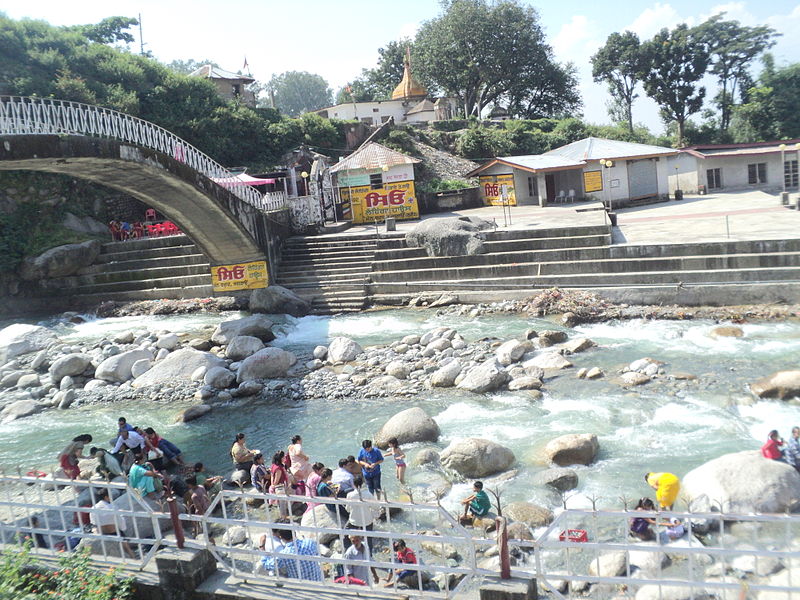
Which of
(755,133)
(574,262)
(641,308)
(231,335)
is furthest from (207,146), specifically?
(755,133)

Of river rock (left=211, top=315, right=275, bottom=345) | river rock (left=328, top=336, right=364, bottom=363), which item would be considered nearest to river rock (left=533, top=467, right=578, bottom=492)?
river rock (left=328, top=336, right=364, bottom=363)

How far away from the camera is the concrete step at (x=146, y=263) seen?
27.3 m

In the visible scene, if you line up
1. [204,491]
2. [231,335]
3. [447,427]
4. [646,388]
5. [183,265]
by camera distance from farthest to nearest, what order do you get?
[183,265] → [231,335] → [646,388] → [447,427] → [204,491]

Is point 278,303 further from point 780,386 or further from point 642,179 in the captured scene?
point 642,179

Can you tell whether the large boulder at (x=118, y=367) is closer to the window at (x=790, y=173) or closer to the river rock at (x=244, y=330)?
the river rock at (x=244, y=330)

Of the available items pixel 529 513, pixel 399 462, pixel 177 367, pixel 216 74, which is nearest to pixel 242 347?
pixel 177 367

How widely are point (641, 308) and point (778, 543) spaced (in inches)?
463

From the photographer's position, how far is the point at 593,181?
107 feet

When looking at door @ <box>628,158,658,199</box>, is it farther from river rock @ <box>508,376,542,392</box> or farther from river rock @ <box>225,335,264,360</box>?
river rock @ <box>225,335,264,360</box>

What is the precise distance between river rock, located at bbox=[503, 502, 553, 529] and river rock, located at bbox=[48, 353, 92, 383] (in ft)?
46.0

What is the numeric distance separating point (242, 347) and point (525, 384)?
8714 mm

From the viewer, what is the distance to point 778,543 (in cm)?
823

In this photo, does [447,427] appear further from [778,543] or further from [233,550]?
[233,550]

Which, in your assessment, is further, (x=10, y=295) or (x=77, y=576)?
(x=10, y=295)
